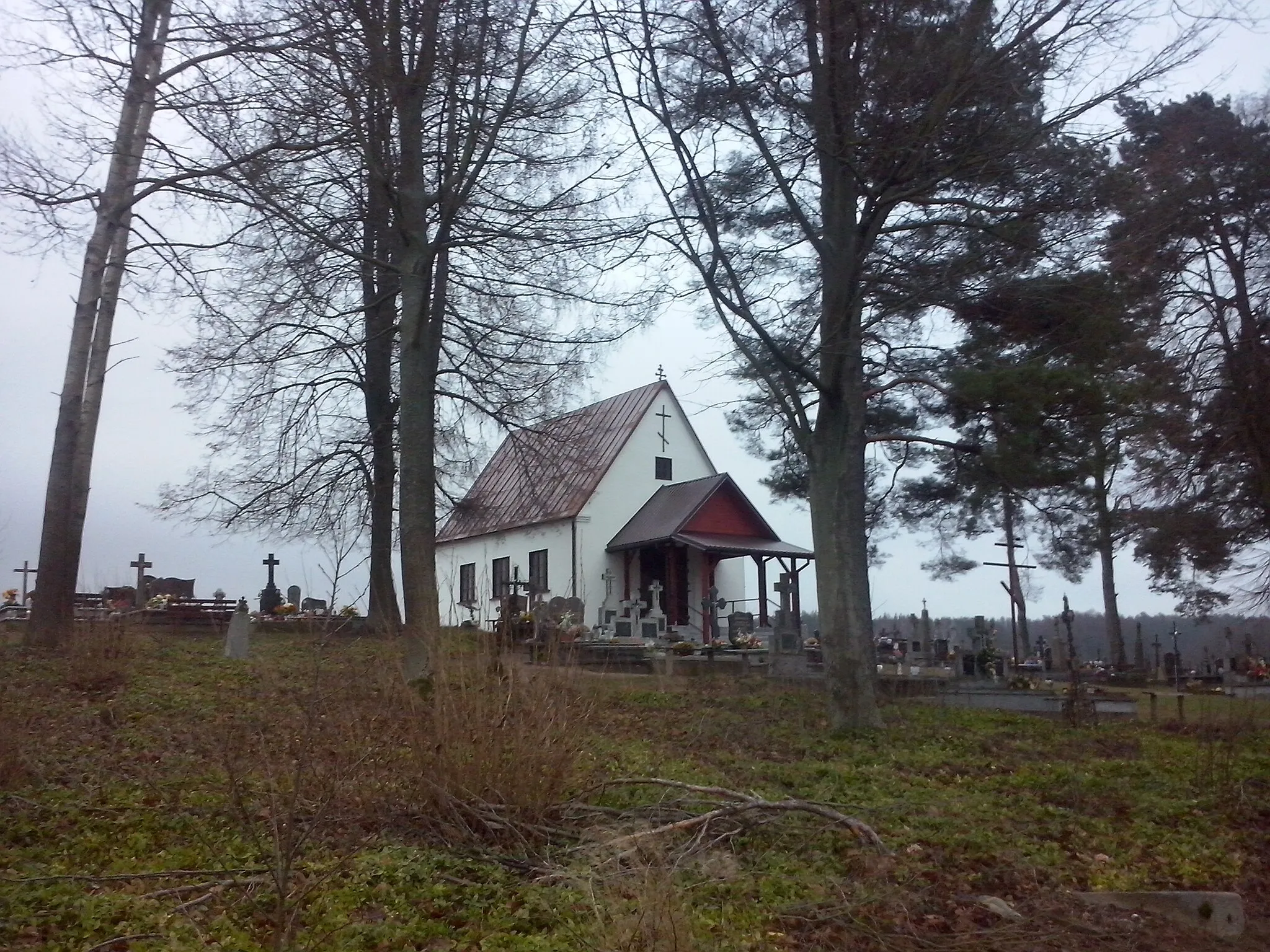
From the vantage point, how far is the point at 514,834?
6281mm

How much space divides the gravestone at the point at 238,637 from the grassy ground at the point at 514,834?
3915 millimetres

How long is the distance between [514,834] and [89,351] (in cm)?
1064

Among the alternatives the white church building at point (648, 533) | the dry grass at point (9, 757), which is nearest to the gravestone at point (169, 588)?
the white church building at point (648, 533)

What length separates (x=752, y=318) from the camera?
39.7 feet

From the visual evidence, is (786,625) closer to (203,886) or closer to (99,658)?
(99,658)

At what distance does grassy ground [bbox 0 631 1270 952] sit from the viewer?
16.1 ft

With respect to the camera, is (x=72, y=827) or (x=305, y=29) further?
(x=305, y=29)

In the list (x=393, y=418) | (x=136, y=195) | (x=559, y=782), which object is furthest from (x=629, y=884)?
(x=393, y=418)

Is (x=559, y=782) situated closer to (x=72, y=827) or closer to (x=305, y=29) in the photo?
(x=72, y=827)

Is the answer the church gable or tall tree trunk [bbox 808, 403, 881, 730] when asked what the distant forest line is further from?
tall tree trunk [bbox 808, 403, 881, 730]

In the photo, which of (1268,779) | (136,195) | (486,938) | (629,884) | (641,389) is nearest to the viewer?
(629,884)

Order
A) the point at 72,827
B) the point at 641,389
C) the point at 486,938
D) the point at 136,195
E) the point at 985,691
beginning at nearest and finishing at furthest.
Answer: the point at 486,938 → the point at 72,827 → the point at 136,195 → the point at 985,691 → the point at 641,389

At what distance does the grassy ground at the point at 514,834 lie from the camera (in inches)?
193

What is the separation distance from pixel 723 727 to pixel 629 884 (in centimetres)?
792
